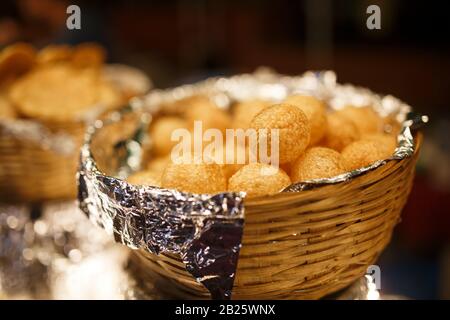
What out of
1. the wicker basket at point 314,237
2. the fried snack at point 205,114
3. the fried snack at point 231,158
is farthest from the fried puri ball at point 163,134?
the wicker basket at point 314,237

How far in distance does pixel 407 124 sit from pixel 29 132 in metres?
0.87

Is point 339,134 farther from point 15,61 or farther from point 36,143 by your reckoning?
point 15,61

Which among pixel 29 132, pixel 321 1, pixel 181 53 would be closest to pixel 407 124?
pixel 29 132

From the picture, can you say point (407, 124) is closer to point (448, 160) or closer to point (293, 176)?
point (293, 176)

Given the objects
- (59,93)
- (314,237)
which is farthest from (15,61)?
(314,237)

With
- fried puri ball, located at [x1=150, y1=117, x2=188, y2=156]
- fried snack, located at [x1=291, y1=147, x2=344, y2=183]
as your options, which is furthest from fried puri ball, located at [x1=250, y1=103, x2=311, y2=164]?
fried puri ball, located at [x1=150, y1=117, x2=188, y2=156]

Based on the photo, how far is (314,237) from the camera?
78 centimetres

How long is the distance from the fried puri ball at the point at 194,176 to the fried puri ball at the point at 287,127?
97 mm

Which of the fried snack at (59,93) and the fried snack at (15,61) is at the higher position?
the fried snack at (15,61)

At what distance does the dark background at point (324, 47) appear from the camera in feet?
7.27

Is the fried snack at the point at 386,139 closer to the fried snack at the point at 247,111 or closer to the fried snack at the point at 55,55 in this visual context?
the fried snack at the point at 247,111

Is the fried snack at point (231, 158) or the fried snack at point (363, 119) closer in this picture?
the fried snack at point (231, 158)

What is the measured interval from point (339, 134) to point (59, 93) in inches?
31.8

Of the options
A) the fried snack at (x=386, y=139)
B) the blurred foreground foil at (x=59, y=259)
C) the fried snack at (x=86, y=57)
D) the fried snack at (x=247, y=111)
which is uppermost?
the fried snack at (x=86, y=57)
